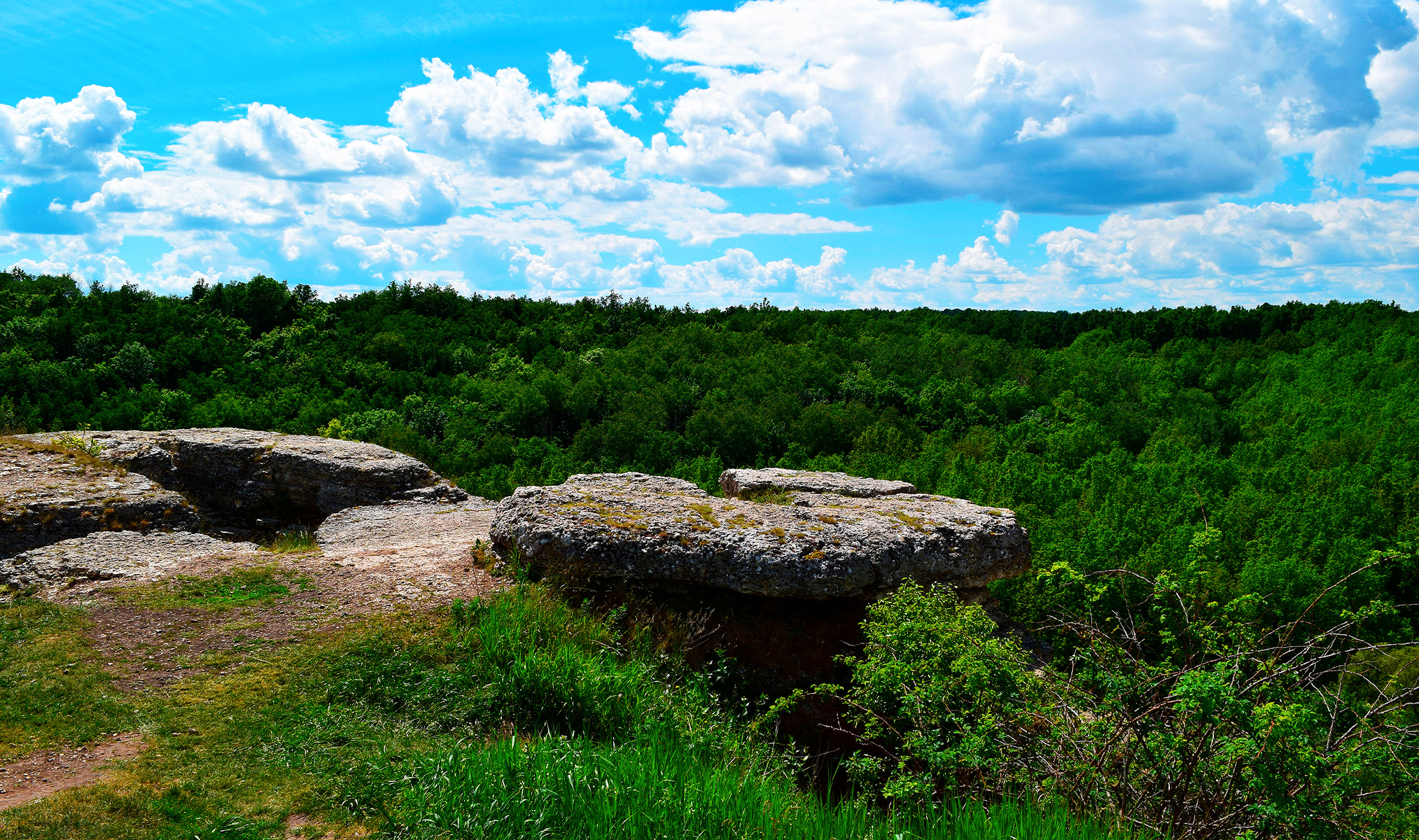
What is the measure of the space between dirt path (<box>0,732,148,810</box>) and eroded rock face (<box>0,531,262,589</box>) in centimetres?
337

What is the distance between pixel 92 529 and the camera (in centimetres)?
959

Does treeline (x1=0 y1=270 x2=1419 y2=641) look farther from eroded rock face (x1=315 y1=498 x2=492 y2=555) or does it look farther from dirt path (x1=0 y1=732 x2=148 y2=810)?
dirt path (x1=0 y1=732 x2=148 y2=810)

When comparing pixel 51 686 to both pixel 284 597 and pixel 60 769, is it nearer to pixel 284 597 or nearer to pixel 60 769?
pixel 60 769

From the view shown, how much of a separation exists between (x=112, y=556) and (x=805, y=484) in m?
8.32

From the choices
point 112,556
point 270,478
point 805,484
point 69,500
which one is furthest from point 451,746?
point 270,478

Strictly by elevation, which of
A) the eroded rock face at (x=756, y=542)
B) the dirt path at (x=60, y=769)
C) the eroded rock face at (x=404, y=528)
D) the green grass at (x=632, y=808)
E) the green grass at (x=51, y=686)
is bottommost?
the dirt path at (x=60, y=769)

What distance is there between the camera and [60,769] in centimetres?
511

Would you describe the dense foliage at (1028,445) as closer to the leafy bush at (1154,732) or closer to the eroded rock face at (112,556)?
the leafy bush at (1154,732)

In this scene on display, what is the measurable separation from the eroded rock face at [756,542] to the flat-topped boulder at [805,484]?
174 cm

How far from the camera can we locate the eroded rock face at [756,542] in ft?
25.9

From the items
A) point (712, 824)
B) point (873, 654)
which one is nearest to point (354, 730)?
point (712, 824)

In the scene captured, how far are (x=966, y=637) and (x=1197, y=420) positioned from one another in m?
30.5

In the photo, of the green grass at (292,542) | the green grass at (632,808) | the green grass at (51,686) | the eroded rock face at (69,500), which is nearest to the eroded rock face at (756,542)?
the green grass at (292,542)

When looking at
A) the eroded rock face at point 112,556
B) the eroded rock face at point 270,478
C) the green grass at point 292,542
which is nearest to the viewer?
the eroded rock face at point 112,556
